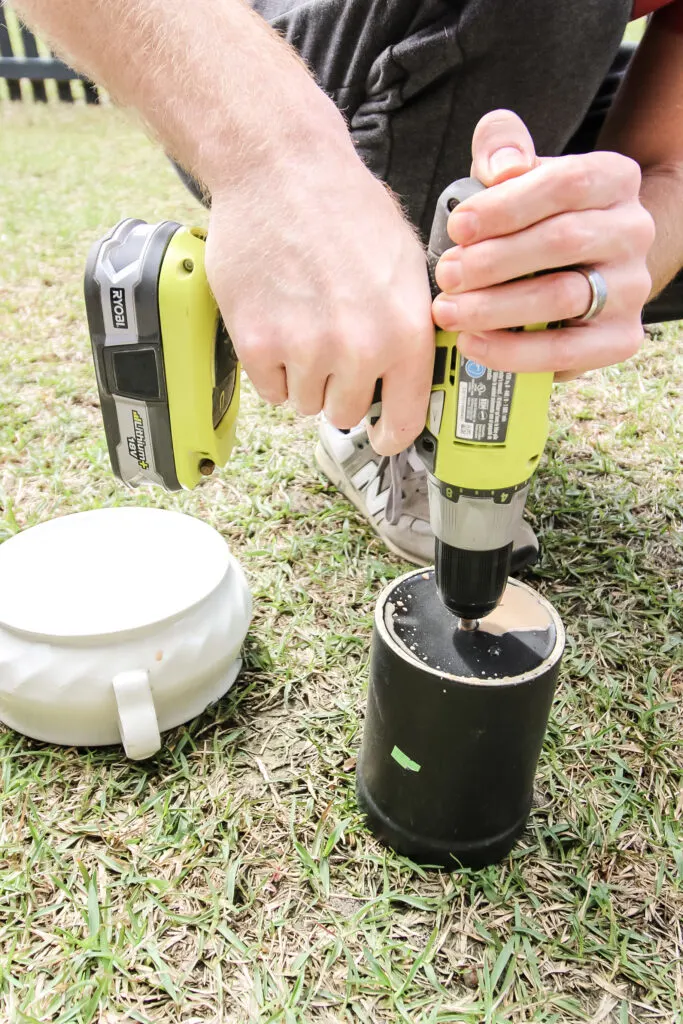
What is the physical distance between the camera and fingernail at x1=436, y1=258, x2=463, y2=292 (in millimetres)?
780

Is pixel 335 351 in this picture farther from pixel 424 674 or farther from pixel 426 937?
pixel 426 937

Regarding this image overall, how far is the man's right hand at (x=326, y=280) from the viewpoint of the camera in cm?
80

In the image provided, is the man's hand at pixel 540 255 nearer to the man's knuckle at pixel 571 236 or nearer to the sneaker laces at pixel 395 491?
the man's knuckle at pixel 571 236

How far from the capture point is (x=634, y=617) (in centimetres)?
151

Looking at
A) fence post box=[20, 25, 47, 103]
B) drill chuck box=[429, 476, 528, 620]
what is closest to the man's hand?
drill chuck box=[429, 476, 528, 620]

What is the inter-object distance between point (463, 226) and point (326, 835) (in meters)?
0.82

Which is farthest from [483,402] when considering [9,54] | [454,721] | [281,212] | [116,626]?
[9,54]

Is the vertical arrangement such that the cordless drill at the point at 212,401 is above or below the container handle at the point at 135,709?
above

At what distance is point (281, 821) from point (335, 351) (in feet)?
2.25

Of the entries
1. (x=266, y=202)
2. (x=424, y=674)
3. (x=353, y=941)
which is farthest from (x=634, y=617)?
(x=266, y=202)

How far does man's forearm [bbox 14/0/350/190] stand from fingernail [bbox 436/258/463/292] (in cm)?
19

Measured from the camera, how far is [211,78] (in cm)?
85

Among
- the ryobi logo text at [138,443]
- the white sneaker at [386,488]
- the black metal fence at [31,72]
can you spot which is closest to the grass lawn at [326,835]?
the white sneaker at [386,488]

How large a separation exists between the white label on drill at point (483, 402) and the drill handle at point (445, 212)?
0.10 meters
